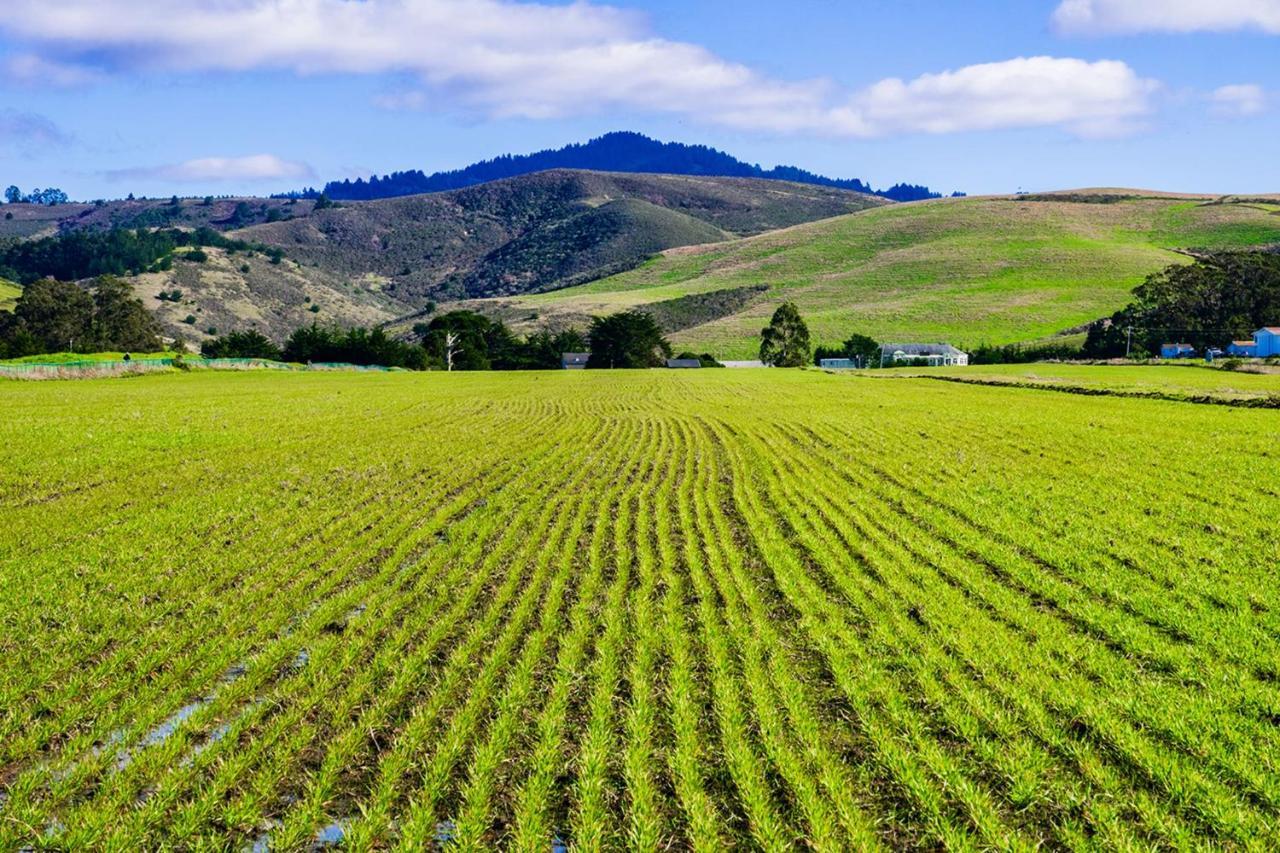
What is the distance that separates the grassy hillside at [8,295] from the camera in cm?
12314

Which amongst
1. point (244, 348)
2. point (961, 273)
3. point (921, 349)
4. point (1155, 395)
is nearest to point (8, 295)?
point (244, 348)

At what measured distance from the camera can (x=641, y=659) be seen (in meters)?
8.23

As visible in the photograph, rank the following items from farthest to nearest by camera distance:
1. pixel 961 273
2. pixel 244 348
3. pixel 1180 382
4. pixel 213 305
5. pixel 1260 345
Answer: pixel 213 305 < pixel 961 273 < pixel 244 348 < pixel 1260 345 < pixel 1180 382

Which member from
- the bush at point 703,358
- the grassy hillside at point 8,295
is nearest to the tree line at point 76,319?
the grassy hillside at point 8,295

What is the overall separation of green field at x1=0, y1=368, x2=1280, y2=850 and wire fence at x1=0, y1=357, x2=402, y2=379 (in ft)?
168

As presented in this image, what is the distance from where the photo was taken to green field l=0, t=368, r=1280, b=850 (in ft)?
18.6

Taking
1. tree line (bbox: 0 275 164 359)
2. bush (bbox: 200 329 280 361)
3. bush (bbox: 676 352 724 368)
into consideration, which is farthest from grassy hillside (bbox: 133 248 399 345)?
bush (bbox: 676 352 724 368)

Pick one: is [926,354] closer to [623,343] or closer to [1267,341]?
[1267,341]

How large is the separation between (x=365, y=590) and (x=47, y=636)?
11.0ft

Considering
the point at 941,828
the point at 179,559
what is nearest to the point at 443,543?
the point at 179,559

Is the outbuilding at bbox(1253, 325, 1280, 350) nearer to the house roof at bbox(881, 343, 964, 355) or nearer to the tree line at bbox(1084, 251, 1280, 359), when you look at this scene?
the tree line at bbox(1084, 251, 1280, 359)

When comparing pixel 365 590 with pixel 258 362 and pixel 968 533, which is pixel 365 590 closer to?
pixel 968 533

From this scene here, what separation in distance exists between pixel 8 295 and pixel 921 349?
499 feet

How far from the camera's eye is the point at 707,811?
5.62 m
